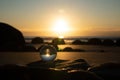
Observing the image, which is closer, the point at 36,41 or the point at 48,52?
the point at 48,52

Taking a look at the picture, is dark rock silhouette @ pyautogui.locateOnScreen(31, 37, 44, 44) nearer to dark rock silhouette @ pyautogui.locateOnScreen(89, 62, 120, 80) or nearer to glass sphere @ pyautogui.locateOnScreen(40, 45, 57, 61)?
glass sphere @ pyautogui.locateOnScreen(40, 45, 57, 61)

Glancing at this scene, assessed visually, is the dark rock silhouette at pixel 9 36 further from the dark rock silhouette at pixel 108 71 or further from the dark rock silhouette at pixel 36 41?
the dark rock silhouette at pixel 108 71

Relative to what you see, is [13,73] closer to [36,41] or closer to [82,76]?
[82,76]

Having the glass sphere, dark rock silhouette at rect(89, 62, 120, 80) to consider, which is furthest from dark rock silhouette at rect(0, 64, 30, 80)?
the glass sphere

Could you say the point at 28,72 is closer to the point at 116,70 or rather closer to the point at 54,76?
the point at 54,76

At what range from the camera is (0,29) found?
21.1 m

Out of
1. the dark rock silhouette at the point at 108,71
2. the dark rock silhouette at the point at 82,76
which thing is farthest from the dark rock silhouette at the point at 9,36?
the dark rock silhouette at the point at 82,76

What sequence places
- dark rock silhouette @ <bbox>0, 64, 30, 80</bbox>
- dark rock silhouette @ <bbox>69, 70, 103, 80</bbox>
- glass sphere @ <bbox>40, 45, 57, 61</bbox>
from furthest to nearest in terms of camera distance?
glass sphere @ <bbox>40, 45, 57, 61</bbox>, dark rock silhouette @ <bbox>69, 70, 103, 80</bbox>, dark rock silhouette @ <bbox>0, 64, 30, 80</bbox>

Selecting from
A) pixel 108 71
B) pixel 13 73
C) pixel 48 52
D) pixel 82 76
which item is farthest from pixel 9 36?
pixel 13 73

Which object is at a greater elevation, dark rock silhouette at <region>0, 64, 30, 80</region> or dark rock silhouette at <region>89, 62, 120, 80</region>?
dark rock silhouette at <region>0, 64, 30, 80</region>

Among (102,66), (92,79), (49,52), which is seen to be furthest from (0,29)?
(92,79)

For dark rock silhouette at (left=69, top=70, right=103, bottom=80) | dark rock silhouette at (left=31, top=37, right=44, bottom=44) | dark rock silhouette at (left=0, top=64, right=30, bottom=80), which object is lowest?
dark rock silhouette at (left=31, top=37, right=44, bottom=44)

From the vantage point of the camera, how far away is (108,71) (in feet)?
19.0

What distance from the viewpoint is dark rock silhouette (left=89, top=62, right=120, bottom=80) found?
5.58 metres
